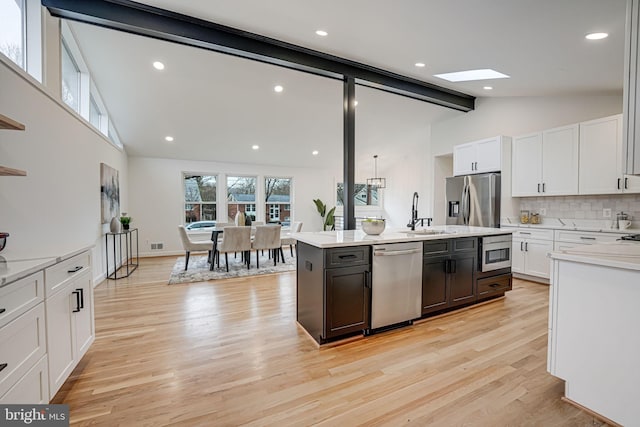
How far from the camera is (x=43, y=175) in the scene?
2.55 meters

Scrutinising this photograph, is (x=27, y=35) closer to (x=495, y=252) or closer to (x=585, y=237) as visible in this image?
(x=495, y=252)

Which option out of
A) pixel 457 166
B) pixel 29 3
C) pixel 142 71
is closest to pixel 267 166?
pixel 142 71

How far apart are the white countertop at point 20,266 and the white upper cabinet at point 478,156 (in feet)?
18.3

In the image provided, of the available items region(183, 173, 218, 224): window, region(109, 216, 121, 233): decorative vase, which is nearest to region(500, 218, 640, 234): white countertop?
region(109, 216, 121, 233): decorative vase

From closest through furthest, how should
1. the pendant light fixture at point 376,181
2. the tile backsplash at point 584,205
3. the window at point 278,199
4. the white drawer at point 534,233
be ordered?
the tile backsplash at point 584,205 → the white drawer at point 534,233 → the window at point 278,199 → the pendant light fixture at point 376,181

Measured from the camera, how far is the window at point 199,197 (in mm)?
7145

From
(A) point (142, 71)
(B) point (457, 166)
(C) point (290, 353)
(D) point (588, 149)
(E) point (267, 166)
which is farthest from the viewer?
(E) point (267, 166)

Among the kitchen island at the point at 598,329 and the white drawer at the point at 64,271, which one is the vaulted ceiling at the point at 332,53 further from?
the white drawer at the point at 64,271

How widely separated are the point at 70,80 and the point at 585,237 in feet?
23.8

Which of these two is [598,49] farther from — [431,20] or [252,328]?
[252,328]

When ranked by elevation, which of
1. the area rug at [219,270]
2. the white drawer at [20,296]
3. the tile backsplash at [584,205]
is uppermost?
the tile backsplash at [584,205]

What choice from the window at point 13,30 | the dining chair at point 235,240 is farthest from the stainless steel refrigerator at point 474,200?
the window at point 13,30

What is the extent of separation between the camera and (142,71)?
13.7 feet

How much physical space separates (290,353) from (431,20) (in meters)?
3.29
